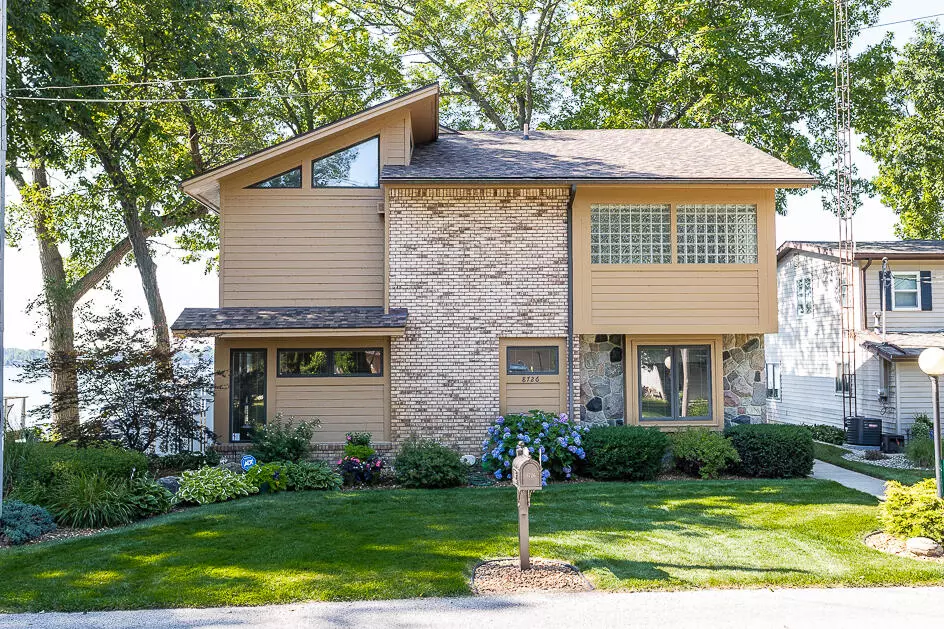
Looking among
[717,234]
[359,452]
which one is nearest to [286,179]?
[359,452]

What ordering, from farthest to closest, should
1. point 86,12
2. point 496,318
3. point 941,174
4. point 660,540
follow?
point 941,174
point 86,12
point 496,318
point 660,540

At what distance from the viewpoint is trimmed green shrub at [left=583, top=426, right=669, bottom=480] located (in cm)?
1193

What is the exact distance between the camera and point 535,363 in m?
13.3

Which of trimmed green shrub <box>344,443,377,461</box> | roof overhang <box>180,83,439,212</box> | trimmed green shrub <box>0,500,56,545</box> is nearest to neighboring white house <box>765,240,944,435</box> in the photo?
roof overhang <box>180,83,439,212</box>

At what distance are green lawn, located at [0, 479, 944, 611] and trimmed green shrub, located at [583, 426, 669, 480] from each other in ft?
4.41

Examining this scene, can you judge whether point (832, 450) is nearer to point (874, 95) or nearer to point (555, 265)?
point (555, 265)

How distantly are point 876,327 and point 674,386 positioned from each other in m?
9.11

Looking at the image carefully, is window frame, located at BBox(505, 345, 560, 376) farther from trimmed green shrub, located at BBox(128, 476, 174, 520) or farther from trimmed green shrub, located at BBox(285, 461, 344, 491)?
trimmed green shrub, located at BBox(128, 476, 174, 520)

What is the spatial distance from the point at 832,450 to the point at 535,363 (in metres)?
8.49

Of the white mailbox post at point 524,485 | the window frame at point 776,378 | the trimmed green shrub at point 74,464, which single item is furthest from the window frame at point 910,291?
the trimmed green shrub at point 74,464

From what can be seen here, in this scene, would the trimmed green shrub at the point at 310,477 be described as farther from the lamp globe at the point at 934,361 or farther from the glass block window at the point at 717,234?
the lamp globe at the point at 934,361

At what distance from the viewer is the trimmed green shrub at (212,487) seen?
33.7 ft

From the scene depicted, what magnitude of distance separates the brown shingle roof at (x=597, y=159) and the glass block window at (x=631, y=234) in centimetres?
70

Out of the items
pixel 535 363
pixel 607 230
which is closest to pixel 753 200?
pixel 607 230
